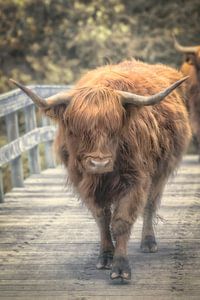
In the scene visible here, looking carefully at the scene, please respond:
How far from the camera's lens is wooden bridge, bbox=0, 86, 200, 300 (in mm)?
5684

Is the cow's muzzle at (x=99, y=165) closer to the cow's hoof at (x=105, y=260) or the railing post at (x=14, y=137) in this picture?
the cow's hoof at (x=105, y=260)

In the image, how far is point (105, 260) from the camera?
6.26m

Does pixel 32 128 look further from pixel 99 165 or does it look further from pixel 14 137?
pixel 99 165

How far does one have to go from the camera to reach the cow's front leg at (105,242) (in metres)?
6.25

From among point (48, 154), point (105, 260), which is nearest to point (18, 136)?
point (48, 154)

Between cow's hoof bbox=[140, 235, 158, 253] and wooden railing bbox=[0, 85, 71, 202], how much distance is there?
8.32ft

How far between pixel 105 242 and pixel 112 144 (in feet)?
2.97

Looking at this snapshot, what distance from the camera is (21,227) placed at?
788 centimetres

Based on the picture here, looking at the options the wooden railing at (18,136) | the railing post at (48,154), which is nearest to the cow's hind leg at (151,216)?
the wooden railing at (18,136)

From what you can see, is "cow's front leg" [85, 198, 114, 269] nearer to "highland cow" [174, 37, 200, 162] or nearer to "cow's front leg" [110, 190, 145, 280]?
"cow's front leg" [110, 190, 145, 280]

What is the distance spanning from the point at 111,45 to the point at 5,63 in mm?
2748

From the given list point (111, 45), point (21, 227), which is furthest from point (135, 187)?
point (111, 45)

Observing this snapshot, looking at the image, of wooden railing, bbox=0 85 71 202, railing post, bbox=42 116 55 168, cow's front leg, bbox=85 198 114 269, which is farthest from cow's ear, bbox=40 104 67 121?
railing post, bbox=42 116 55 168

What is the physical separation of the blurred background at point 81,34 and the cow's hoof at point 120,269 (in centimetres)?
1336
